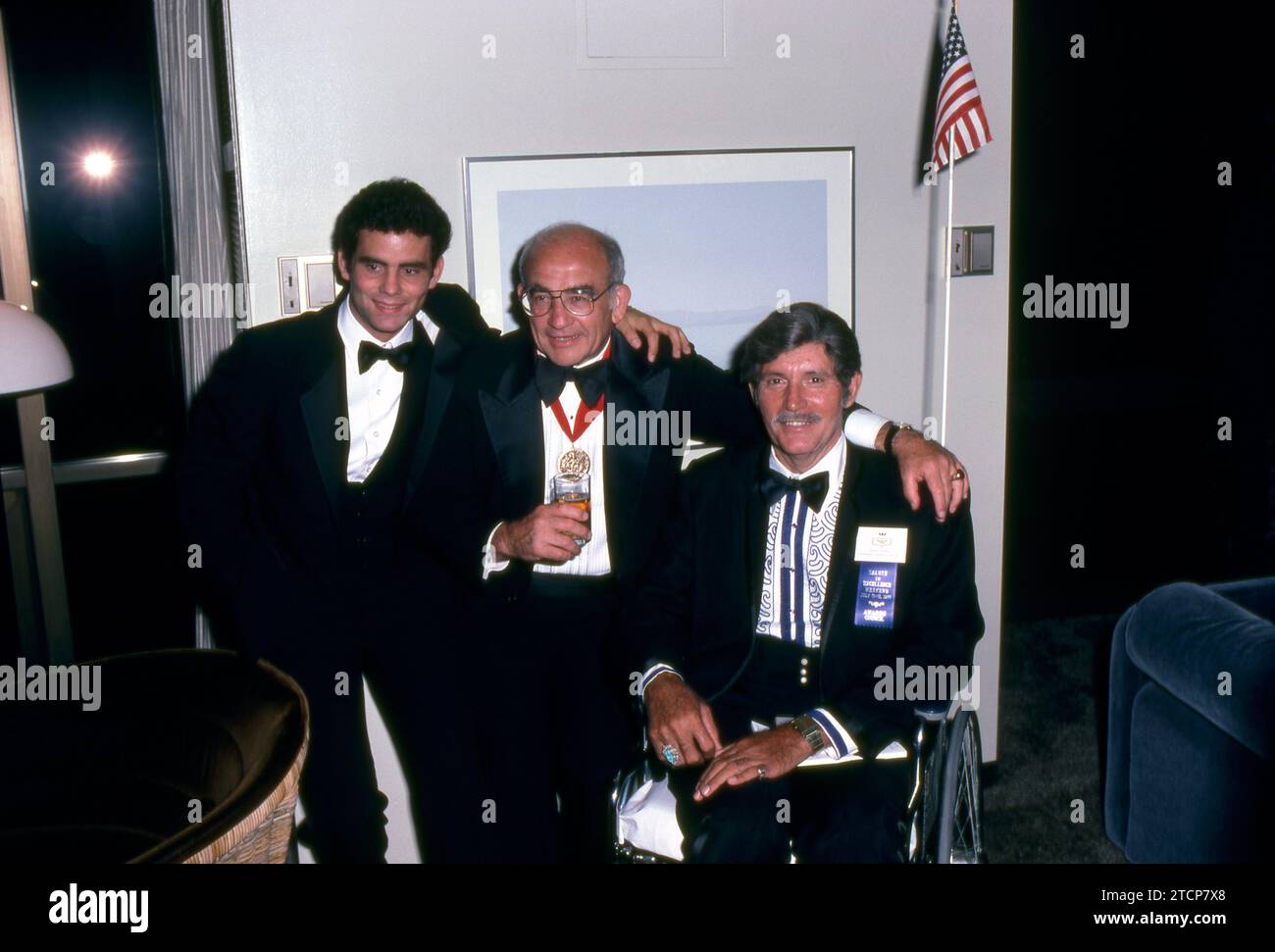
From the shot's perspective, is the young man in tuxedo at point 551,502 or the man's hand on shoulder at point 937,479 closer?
the man's hand on shoulder at point 937,479

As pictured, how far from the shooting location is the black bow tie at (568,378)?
103 inches

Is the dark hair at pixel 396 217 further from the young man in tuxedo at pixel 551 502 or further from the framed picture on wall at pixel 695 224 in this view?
the framed picture on wall at pixel 695 224

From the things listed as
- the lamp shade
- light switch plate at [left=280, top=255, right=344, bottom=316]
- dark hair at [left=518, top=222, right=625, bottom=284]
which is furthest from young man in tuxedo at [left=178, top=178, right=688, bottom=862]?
the lamp shade

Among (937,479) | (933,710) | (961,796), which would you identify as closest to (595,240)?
(937,479)

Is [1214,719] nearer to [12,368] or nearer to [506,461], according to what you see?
[506,461]

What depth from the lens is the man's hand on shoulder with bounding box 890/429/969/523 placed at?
238cm

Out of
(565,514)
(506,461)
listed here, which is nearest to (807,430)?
(565,514)

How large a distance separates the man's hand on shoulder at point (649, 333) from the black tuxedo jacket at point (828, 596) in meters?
0.37

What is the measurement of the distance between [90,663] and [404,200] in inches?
50.7

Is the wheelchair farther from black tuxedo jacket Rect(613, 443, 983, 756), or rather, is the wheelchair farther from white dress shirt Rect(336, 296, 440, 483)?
white dress shirt Rect(336, 296, 440, 483)

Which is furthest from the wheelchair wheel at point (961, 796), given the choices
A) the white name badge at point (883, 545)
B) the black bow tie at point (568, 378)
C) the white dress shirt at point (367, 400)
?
the white dress shirt at point (367, 400)

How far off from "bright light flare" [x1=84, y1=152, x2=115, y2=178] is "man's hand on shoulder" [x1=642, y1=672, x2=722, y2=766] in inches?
112

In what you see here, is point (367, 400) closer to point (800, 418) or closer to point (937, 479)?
point (800, 418)

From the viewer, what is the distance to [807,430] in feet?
8.04
